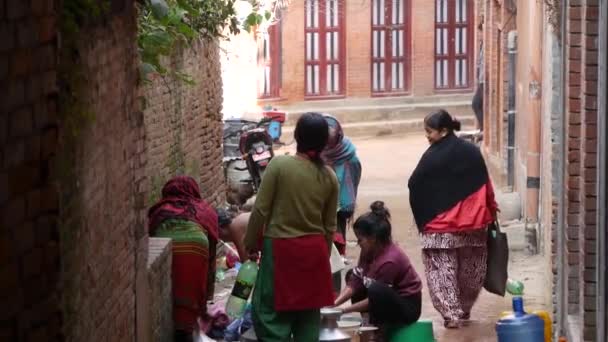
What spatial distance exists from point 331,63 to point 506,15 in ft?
40.3

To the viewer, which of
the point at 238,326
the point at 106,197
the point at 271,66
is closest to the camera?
the point at 106,197

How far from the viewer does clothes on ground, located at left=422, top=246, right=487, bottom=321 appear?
10984mm

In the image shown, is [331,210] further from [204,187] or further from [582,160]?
[204,187]

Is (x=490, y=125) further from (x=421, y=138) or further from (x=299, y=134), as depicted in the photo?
(x=299, y=134)

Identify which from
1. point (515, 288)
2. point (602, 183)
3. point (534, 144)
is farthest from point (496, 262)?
point (602, 183)

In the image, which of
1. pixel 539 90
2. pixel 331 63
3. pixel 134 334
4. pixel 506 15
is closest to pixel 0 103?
pixel 134 334

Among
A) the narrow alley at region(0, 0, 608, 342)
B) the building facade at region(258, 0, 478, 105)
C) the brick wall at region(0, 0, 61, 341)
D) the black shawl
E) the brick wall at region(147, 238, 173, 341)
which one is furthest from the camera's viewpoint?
the building facade at region(258, 0, 478, 105)

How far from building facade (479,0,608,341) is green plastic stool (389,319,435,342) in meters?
0.85

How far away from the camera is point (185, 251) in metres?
8.75

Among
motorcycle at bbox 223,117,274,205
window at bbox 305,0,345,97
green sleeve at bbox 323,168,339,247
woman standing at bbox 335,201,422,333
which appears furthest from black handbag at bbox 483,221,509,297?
window at bbox 305,0,345,97

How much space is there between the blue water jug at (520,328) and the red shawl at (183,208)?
2.01 meters

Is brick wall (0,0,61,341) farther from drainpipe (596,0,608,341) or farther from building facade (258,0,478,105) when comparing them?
building facade (258,0,478,105)

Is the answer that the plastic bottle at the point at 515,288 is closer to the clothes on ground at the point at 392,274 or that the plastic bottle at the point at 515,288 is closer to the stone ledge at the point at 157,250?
the clothes on ground at the point at 392,274

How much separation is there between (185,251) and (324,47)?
2307cm
